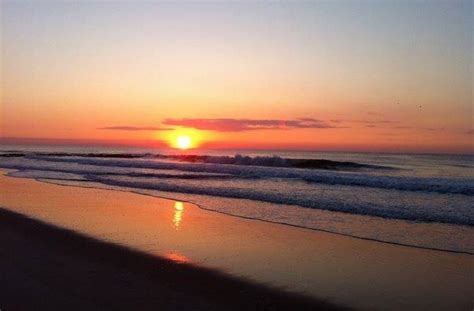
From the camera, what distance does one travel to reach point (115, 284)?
564cm

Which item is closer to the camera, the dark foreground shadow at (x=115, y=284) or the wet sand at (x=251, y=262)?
the dark foreground shadow at (x=115, y=284)

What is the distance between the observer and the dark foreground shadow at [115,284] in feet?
16.4

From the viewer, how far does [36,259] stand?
22.3 ft

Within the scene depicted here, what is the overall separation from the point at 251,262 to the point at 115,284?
83.7 inches

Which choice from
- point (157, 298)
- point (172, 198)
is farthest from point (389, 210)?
point (157, 298)

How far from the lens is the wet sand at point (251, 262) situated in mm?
5414

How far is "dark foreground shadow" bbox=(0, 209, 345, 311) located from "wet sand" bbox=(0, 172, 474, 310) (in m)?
0.02

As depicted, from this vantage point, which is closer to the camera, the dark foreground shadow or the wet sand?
the dark foreground shadow

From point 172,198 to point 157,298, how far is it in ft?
31.7

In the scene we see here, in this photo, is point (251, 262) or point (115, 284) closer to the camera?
point (115, 284)

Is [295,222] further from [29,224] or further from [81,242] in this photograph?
[29,224]

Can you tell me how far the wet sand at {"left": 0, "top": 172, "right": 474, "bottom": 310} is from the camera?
17.8ft

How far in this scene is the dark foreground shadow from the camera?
4996mm

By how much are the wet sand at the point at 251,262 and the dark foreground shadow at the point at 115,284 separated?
0.9 inches
